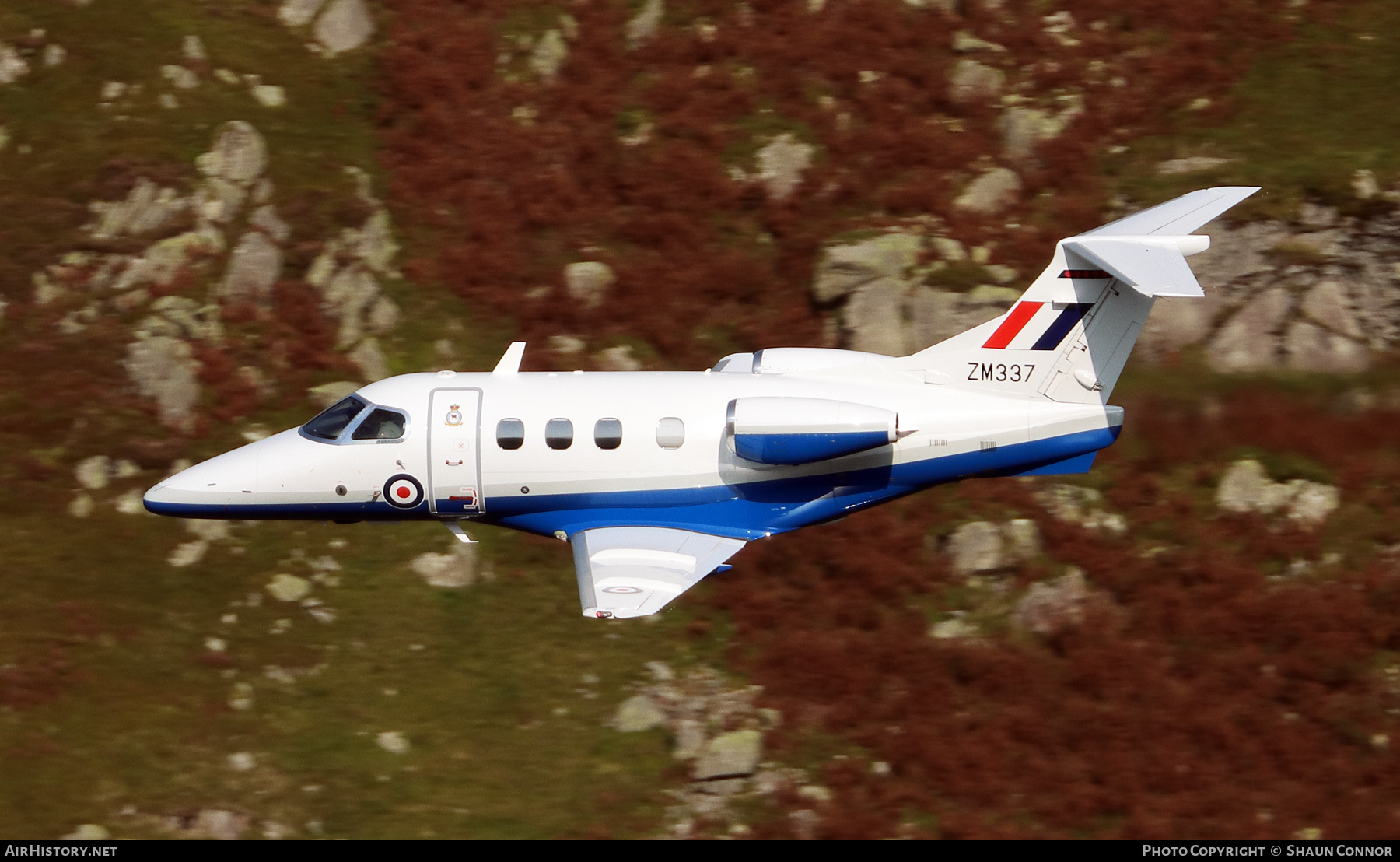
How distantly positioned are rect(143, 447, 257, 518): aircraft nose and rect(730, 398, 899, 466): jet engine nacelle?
7934 millimetres

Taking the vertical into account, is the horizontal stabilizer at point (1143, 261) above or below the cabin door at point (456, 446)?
above

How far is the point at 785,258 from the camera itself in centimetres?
3456

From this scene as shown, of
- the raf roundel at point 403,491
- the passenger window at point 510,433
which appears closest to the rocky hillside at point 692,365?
the raf roundel at point 403,491

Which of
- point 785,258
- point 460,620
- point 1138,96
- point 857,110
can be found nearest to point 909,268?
point 785,258

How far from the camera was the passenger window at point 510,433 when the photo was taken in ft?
74.8

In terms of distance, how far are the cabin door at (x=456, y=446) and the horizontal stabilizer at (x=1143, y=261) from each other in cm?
953

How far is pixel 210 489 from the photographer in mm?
23750

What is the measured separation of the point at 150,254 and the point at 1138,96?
24071 millimetres

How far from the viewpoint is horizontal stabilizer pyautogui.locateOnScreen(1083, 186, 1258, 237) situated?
22.2 meters

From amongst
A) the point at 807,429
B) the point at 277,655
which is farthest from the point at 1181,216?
the point at 277,655

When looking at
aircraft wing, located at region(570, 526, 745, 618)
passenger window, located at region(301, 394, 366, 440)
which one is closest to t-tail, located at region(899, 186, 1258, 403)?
aircraft wing, located at region(570, 526, 745, 618)

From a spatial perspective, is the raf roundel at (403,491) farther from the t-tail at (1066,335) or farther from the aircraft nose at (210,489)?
the t-tail at (1066,335)

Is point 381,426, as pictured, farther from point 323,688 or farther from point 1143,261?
point 1143,261

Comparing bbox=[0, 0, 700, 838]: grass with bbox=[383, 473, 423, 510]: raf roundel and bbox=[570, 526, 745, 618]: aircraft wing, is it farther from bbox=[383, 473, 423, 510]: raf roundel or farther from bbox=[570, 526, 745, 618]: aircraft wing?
bbox=[570, 526, 745, 618]: aircraft wing
